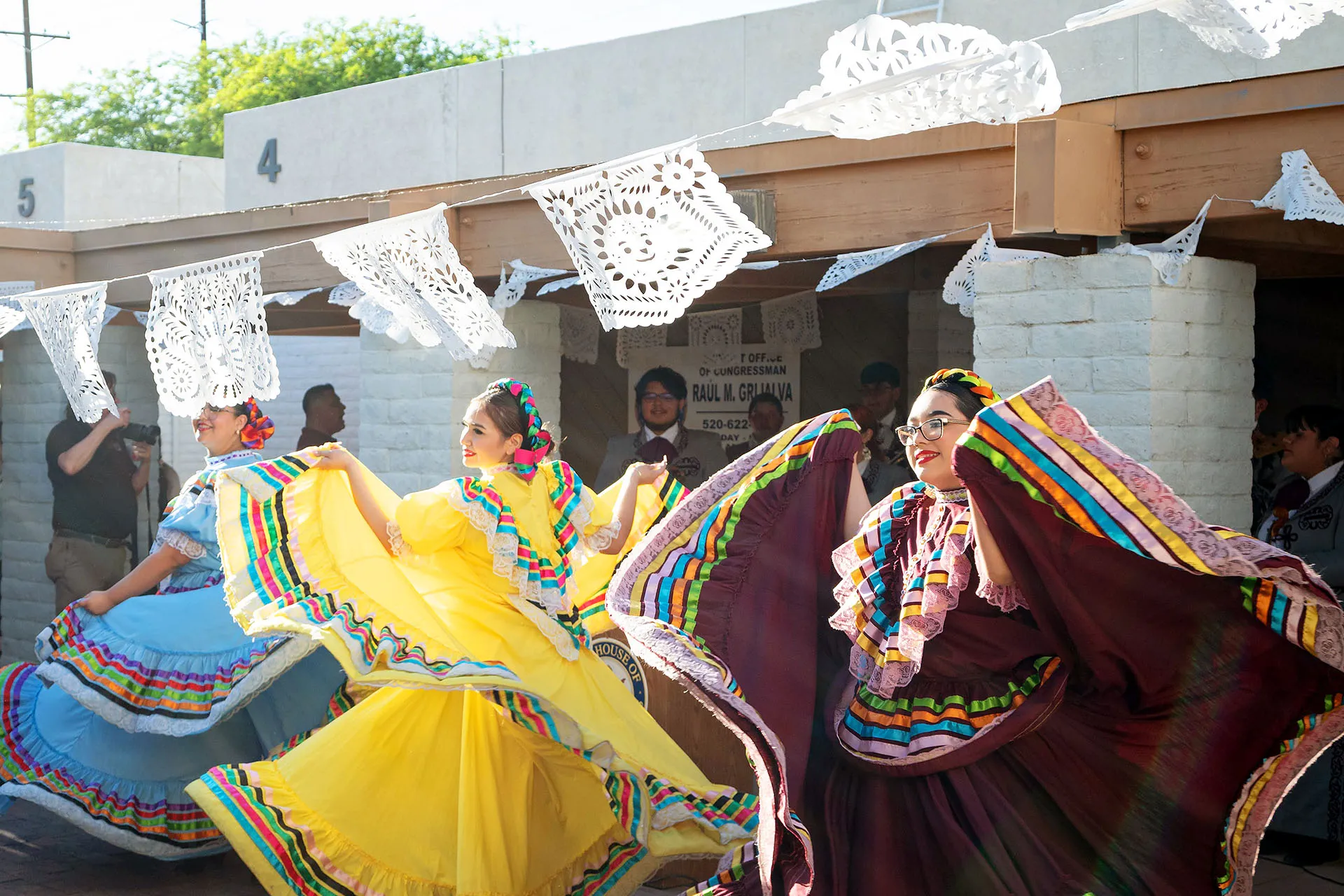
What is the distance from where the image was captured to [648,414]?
24.7 ft

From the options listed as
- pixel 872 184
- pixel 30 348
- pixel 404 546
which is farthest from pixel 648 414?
pixel 30 348

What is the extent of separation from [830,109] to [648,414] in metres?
3.64

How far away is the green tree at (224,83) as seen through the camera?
38969 millimetres

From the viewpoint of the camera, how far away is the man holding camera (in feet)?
26.9

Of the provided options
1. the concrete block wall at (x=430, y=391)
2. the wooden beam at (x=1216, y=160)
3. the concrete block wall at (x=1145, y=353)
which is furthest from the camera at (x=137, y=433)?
the wooden beam at (x=1216, y=160)

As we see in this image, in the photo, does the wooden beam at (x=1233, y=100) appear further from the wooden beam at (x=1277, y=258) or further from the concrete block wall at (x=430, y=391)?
the concrete block wall at (x=430, y=391)

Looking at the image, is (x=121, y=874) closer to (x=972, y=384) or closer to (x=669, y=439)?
(x=669, y=439)

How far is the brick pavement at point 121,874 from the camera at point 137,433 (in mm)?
3022

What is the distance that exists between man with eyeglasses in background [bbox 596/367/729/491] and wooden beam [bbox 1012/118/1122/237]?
2815 millimetres

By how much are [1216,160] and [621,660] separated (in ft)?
8.52

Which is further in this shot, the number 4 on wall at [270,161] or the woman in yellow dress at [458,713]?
the number 4 on wall at [270,161]

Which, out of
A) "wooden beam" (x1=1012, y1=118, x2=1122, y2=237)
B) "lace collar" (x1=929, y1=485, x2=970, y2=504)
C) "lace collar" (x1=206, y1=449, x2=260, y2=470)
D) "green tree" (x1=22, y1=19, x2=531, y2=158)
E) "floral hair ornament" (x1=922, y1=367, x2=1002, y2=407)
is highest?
"green tree" (x1=22, y1=19, x2=531, y2=158)

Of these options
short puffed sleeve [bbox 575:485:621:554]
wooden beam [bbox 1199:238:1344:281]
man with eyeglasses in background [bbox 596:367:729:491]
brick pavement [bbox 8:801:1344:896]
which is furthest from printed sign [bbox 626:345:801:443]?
brick pavement [bbox 8:801:1344:896]

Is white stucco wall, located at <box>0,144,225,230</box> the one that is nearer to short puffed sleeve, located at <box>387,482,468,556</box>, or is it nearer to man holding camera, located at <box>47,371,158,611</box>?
man holding camera, located at <box>47,371,158,611</box>
